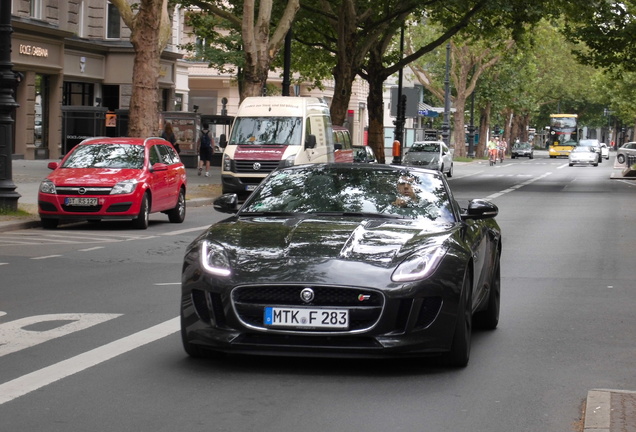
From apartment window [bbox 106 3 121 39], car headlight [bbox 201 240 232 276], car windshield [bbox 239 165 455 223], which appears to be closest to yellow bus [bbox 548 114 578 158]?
apartment window [bbox 106 3 121 39]

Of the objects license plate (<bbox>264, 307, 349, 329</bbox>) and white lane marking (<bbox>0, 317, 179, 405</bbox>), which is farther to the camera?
license plate (<bbox>264, 307, 349, 329</bbox>)

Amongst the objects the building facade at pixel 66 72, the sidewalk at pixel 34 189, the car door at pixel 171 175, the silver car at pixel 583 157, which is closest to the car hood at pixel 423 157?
the sidewalk at pixel 34 189

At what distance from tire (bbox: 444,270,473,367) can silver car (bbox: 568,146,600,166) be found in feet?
253

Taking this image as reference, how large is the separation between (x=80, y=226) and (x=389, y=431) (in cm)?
1618

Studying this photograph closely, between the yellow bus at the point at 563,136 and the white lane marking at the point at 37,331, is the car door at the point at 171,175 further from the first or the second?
the yellow bus at the point at 563,136

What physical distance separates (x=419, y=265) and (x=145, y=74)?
22261 mm

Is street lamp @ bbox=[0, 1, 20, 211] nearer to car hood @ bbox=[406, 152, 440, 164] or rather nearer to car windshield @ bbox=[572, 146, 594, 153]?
car hood @ bbox=[406, 152, 440, 164]

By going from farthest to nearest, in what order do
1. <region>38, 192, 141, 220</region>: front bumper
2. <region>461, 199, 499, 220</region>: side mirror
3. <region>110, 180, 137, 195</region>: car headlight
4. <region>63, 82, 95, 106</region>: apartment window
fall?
<region>63, 82, 95, 106</region>: apartment window
<region>110, 180, 137, 195</region>: car headlight
<region>38, 192, 141, 220</region>: front bumper
<region>461, 199, 499, 220</region>: side mirror

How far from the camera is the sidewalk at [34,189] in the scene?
21078 millimetres

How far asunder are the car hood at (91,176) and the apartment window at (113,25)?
103 feet

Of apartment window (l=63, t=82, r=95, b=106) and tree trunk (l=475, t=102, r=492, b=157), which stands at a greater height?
apartment window (l=63, t=82, r=95, b=106)

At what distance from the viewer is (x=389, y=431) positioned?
6.21 meters

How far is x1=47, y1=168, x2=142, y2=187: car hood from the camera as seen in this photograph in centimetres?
2052

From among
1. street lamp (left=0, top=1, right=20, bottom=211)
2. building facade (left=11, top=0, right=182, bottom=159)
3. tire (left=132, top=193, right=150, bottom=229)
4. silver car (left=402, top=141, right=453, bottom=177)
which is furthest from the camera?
silver car (left=402, top=141, right=453, bottom=177)
